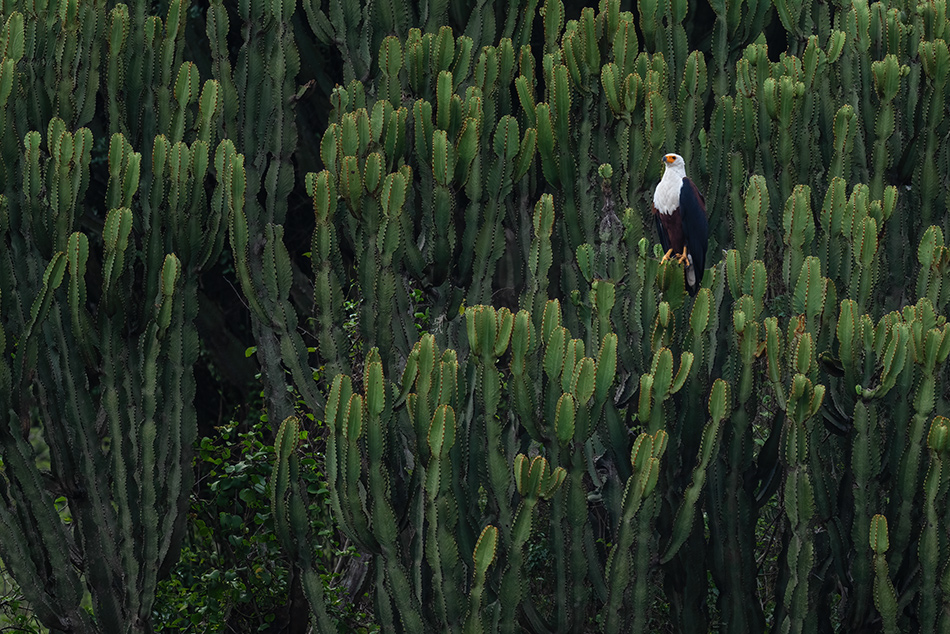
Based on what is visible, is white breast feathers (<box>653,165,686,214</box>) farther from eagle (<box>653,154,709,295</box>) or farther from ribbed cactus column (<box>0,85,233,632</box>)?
ribbed cactus column (<box>0,85,233,632</box>)

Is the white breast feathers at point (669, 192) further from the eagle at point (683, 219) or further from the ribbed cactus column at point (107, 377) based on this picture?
the ribbed cactus column at point (107, 377)

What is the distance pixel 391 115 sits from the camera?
16.7 ft

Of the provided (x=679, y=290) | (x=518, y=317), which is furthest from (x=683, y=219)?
(x=518, y=317)

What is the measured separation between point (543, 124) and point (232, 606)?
3588 millimetres

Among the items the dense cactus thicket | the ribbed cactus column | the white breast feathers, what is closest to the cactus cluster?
the dense cactus thicket

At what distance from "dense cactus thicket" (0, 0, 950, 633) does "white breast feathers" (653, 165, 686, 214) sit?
0.18m

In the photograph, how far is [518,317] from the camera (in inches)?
156

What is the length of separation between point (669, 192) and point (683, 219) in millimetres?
153

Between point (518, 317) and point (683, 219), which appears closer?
point (518, 317)

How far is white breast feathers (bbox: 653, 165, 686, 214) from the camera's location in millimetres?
5035

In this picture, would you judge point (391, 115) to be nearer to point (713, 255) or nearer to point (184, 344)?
point (184, 344)

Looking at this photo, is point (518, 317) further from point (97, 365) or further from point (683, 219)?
point (97, 365)

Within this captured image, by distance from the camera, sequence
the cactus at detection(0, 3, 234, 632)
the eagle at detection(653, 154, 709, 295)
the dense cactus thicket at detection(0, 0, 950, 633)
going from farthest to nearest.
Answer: the eagle at detection(653, 154, 709, 295)
the cactus at detection(0, 3, 234, 632)
the dense cactus thicket at detection(0, 0, 950, 633)

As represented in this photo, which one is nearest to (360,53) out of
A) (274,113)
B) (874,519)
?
(274,113)
